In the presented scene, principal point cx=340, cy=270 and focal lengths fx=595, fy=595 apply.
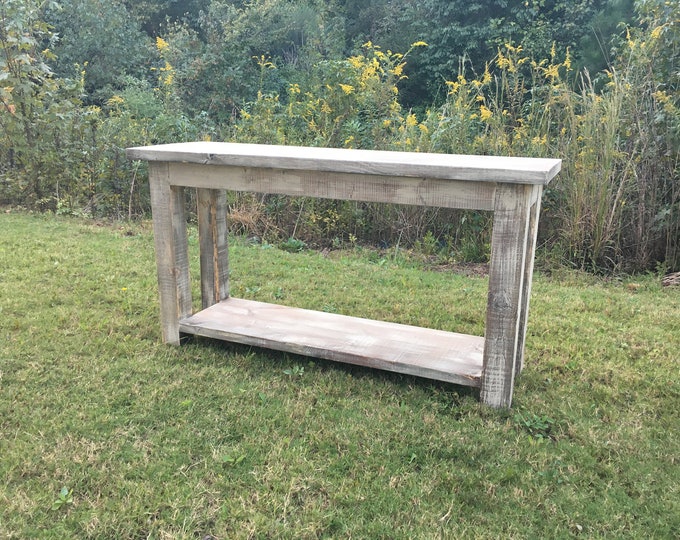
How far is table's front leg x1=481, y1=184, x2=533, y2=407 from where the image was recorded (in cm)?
226

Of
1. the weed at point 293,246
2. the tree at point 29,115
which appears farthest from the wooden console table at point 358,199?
the tree at point 29,115

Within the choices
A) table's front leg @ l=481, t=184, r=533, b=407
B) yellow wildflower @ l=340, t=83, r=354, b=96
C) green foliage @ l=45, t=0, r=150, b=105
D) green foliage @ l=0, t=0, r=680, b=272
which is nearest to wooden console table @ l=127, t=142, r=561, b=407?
table's front leg @ l=481, t=184, r=533, b=407

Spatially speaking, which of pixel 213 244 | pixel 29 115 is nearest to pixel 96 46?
Answer: pixel 29 115

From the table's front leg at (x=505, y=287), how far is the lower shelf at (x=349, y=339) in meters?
0.09

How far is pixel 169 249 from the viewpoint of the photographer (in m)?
2.93

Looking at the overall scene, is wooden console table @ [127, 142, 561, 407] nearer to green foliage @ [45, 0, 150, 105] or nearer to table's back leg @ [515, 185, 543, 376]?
table's back leg @ [515, 185, 543, 376]

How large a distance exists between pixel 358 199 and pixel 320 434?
38.5 inches

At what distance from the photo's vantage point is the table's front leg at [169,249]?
2.88m

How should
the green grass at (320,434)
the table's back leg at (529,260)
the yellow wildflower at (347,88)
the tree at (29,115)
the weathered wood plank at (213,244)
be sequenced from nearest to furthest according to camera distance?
the green grass at (320,434)
the table's back leg at (529,260)
the weathered wood plank at (213,244)
the tree at (29,115)
the yellow wildflower at (347,88)

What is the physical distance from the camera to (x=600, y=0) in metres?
13.4

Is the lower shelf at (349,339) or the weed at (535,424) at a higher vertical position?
the lower shelf at (349,339)

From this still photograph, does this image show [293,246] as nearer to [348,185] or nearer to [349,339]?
[349,339]

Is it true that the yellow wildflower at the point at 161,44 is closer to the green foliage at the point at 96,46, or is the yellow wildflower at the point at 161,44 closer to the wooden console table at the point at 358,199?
the green foliage at the point at 96,46

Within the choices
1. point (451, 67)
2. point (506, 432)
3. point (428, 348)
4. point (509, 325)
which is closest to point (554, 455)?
point (506, 432)
